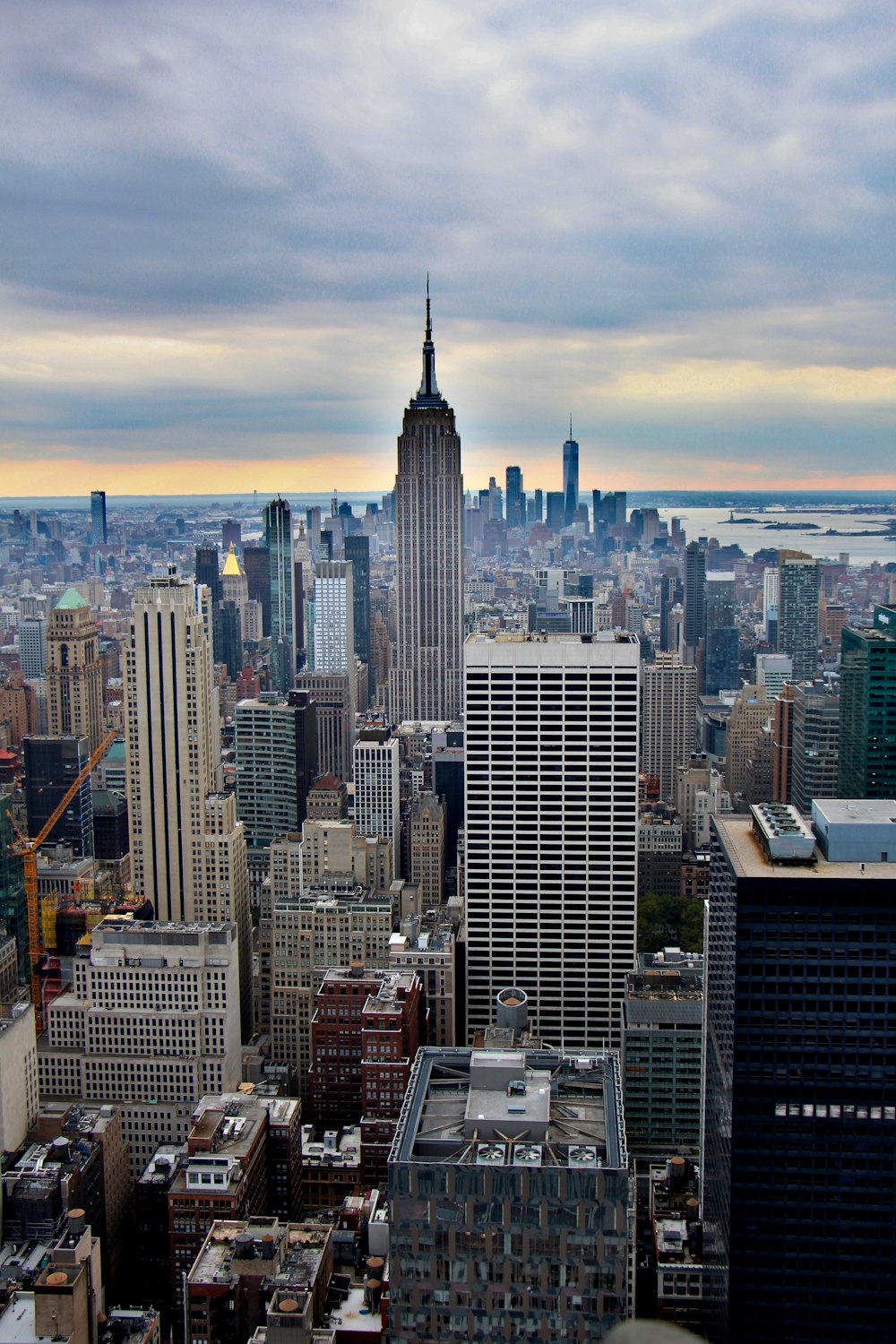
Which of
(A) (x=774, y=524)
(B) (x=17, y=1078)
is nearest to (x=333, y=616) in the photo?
(A) (x=774, y=524)

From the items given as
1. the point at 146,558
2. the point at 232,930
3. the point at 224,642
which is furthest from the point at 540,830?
the point at 224,642

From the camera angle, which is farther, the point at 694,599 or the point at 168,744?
the point at 694,599

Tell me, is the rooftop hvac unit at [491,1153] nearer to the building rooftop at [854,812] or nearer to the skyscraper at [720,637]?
the building rooftop at [854,812]

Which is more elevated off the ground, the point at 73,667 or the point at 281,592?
the point at 281,592

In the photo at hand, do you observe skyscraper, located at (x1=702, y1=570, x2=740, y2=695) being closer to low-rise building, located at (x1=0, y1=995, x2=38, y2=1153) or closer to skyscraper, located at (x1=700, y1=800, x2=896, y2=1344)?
low-rise building, located at (x1=0, y1=995, x2=38, y2=1153)

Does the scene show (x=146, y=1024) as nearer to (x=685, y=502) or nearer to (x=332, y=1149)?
(x=332, y=1149)

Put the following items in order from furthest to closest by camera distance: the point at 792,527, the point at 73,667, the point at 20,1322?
the point at 73,667, the point at 792,527, the point at 20,1322
